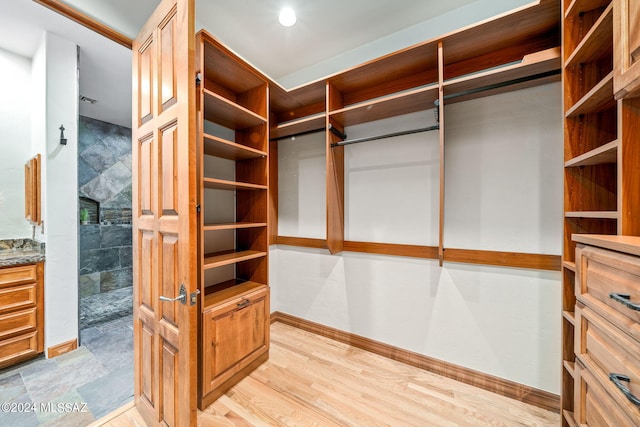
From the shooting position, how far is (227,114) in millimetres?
1923

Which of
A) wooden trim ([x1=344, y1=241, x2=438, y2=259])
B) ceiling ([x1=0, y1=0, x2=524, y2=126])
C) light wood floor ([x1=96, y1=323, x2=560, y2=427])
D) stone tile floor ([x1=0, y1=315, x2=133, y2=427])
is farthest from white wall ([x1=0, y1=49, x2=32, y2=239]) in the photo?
wooden trim ([x1=344, y1=241, x2=438, y2=259])

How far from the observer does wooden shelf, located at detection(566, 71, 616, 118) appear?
962 millimetres

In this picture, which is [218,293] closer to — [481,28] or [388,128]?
[388,128]

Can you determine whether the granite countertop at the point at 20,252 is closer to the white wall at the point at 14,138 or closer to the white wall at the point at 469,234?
the white wall at the point at 14,138

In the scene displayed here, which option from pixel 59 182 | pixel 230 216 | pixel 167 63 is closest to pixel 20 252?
pixel 59 182

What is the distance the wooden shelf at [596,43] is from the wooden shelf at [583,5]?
17 centimetres

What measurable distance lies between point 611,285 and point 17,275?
12.5 feet

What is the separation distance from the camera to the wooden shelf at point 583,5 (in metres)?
Answer: 1.12

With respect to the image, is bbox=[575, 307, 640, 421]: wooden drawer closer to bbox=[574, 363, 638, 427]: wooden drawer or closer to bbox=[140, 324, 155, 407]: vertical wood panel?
bbox=[574, 363, 638, 427]: wooden drawer

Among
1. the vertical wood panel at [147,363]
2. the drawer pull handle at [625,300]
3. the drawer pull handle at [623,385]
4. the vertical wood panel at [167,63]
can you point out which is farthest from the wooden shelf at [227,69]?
the drawer pull handle at [623,385]

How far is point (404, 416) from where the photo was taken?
1.55 meters

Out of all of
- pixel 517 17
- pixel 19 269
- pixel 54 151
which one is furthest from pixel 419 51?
pixel 19 269

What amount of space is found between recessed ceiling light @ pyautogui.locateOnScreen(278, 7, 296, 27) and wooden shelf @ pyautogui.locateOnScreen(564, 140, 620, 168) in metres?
2.11

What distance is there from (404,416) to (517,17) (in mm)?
2592
